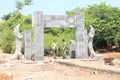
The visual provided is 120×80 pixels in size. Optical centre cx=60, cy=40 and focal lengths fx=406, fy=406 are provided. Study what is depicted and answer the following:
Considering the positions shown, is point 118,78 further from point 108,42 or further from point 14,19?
point 14,19

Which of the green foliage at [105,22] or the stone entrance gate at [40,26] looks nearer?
the stone entrance gate at [40,26]

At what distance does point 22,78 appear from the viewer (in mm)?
17312

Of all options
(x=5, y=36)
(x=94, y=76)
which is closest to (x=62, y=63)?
(x=94, y=76)

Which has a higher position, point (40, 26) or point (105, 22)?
point (105, 22)

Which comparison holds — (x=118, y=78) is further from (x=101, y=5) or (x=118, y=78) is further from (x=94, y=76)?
(x=101, y=5)

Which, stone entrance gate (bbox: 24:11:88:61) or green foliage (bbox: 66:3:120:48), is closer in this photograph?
stone entrance gate (bbox: 24:11:88:61)

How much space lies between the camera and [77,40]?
29.8 metres

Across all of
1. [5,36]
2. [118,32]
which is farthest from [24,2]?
[118,32]

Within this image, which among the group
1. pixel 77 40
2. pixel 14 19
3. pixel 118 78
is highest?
pixel 14 19

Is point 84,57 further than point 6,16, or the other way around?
point 6,16

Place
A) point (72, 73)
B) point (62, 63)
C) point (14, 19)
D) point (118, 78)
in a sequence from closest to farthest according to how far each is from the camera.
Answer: point (118, 78)
point (72, 73)
point (62, 63)
point (14, 19)

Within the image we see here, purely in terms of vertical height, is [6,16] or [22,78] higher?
[6,16]

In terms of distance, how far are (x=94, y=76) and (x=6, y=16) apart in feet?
149

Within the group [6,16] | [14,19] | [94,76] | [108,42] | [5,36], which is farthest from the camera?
[6,16]
